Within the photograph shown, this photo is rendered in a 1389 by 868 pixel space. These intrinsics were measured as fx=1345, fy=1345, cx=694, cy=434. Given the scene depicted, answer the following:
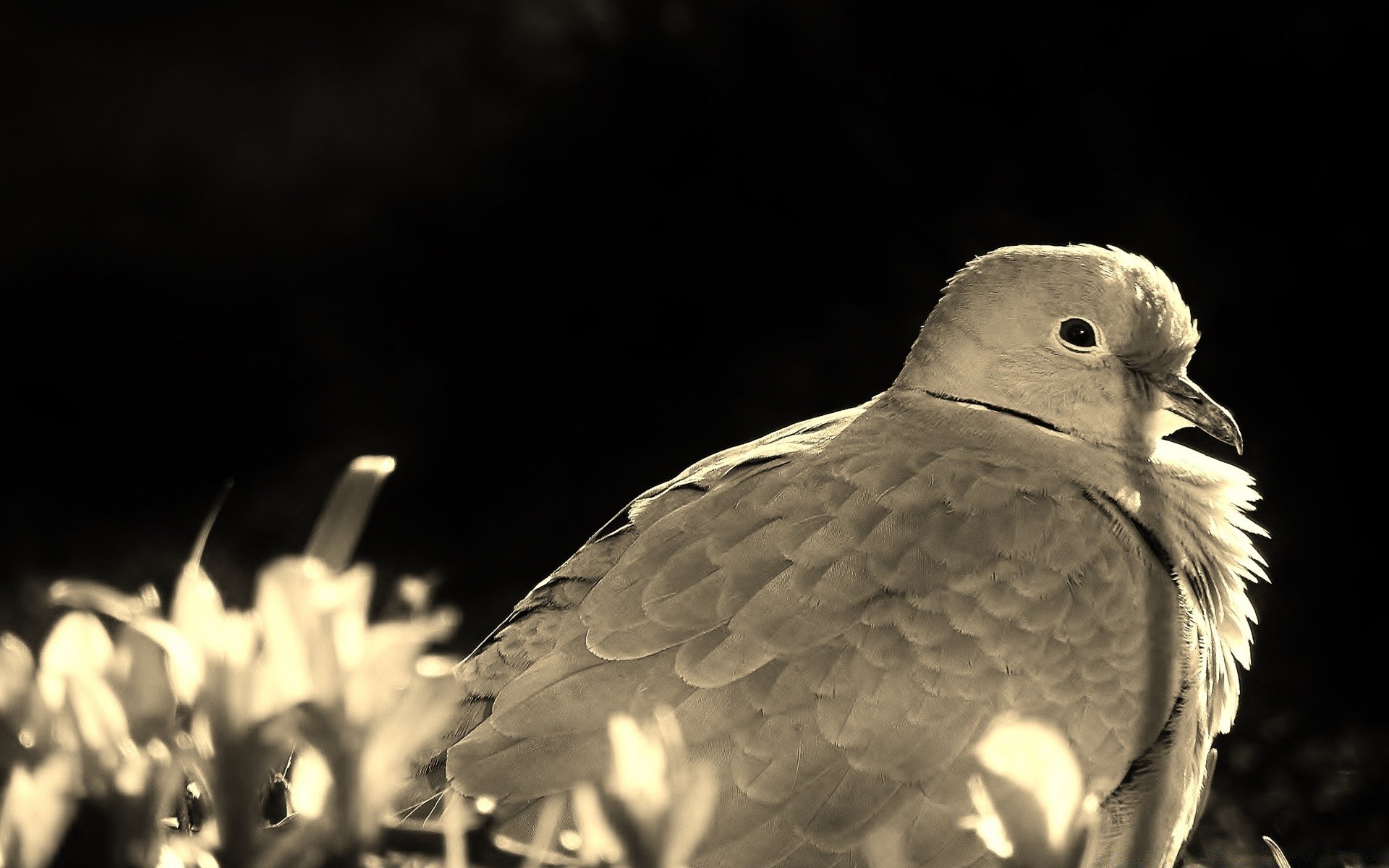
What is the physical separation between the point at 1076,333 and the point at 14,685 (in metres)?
1.59

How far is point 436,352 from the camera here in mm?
3221

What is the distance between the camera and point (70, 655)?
734 mm

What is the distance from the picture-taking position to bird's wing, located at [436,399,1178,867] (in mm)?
1496

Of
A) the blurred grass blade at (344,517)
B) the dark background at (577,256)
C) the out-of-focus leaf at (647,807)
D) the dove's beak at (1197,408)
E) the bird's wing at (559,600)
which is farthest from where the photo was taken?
the dark background at (577,256)

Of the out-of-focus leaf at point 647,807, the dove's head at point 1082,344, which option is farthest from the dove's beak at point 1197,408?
the out-of-focus leaf at point 647,807

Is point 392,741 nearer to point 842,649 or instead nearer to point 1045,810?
point 1045,810

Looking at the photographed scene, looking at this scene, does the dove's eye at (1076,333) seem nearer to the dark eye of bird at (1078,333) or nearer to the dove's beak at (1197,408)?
the dark eye of bird at (1078,333)

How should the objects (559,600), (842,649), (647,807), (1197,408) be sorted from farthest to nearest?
(1197,408) → (559,600) → (842,649) → (647,807)

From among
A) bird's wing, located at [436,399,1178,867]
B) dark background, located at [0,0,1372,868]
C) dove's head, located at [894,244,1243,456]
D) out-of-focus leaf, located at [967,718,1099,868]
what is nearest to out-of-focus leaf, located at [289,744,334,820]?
out-of-focus leaf, located at [967,718,1099,868]

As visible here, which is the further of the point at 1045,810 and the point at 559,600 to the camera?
the point at 559,600

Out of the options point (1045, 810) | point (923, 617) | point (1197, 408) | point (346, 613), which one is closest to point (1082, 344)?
point (1197, 408)

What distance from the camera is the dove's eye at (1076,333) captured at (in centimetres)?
197

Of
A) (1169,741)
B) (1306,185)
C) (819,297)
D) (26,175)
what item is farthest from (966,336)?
(26,175)

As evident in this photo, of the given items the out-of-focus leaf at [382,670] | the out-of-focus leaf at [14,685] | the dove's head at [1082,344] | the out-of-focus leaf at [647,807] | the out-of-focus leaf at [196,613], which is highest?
the out-of-focus leaf at [196,613]
